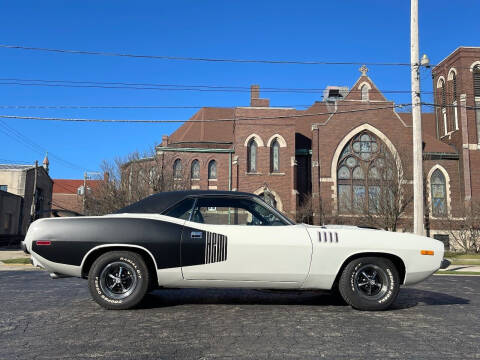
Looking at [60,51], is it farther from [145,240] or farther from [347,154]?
[347,154]

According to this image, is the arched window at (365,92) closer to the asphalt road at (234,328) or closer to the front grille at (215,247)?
the asphalt road at (234,328)

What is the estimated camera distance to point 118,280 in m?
4.36

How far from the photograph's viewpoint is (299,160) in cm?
3216

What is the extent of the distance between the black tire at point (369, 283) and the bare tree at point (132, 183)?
68.3ft

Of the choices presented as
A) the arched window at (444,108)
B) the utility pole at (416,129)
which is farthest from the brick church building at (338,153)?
the utility pole at (416,129)

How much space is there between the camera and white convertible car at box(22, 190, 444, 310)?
4.37 m

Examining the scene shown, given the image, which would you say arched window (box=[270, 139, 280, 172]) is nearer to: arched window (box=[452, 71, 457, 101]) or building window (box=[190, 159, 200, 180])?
building window (box=[190, 159, 200, 180])

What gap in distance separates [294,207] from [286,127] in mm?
6539

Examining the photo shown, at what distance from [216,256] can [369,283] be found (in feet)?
6.05

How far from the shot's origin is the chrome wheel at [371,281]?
452cm

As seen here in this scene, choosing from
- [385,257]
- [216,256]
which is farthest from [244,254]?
[385,257]

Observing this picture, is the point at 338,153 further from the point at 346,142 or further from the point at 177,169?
the point at 177,169

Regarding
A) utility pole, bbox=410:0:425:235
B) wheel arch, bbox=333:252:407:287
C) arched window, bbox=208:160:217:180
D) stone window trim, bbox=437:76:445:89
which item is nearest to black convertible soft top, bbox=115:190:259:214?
wheel arch, bbox=333:252:407:287

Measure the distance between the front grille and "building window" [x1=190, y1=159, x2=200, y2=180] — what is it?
27.7 m
